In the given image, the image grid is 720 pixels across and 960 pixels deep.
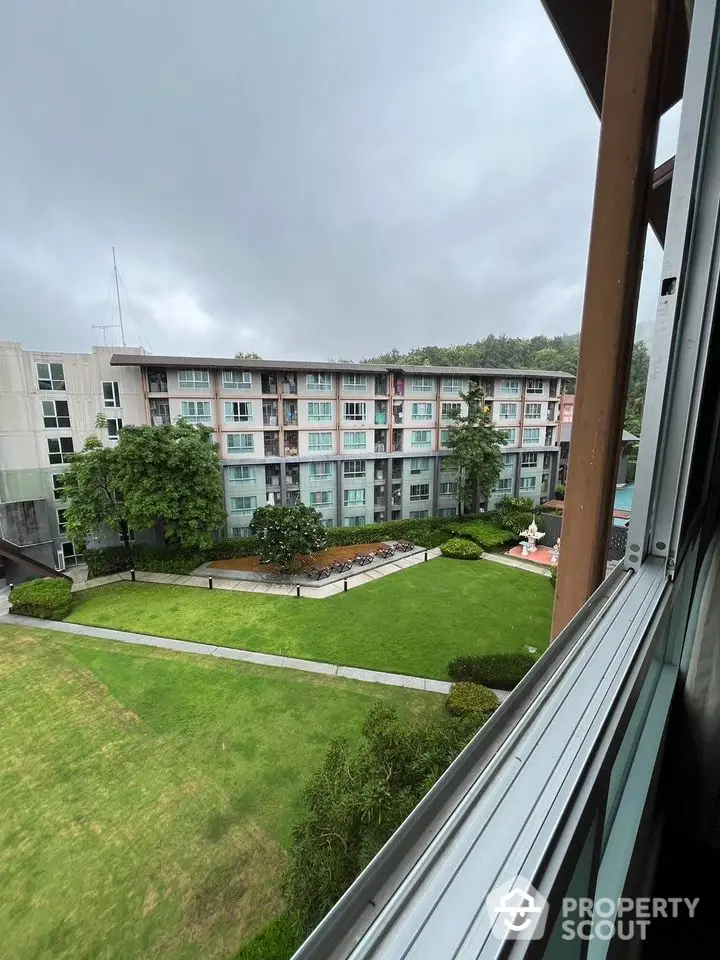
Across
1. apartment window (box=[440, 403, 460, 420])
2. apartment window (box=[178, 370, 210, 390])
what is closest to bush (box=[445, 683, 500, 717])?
apartment window (box=[440, 403, 460, 420])

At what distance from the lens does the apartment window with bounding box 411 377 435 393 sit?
39.9ft

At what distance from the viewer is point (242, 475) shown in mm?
10820

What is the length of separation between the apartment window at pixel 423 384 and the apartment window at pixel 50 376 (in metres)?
8.81

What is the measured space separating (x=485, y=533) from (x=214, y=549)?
7.11 m

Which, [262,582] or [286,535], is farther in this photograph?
[286,535]

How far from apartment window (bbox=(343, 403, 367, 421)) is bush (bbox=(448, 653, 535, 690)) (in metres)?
7.35

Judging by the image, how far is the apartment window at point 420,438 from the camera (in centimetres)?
1243

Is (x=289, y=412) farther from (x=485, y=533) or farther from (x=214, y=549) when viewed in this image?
(x=485, y=533)

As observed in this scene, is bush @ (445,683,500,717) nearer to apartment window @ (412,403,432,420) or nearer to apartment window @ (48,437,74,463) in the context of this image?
apartment window @ (412,403,432,420)

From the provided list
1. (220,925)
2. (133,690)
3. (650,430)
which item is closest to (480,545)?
(133,690)

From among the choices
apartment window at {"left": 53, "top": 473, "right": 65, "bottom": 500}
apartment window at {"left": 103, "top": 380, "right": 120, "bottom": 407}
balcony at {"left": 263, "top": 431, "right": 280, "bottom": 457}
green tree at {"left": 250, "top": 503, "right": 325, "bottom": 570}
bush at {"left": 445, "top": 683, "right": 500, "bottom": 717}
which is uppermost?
apartment window at {"left": 103, "top": 380, "right": 120, "bottom": 407}

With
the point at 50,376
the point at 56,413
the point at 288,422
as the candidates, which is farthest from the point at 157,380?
the point at 288,422

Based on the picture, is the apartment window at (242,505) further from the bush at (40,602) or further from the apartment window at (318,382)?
the bush at (40,602)

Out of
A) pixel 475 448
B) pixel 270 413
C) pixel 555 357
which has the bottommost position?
pixel 475 448
